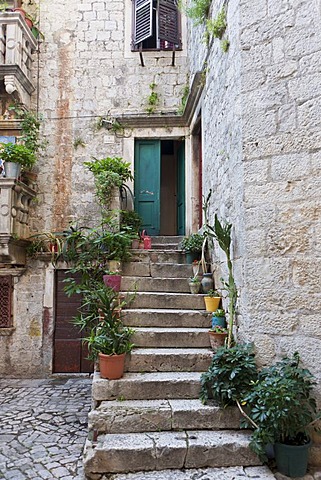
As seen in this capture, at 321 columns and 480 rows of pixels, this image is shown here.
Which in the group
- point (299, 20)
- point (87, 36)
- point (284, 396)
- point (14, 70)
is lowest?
point (284, 396)

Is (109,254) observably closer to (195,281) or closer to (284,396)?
(195,281)

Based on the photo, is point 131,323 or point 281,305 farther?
point 131,323

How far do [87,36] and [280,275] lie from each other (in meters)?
6.00

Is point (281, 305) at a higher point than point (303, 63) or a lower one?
lower

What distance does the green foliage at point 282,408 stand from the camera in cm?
241

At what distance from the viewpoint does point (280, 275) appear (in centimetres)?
292

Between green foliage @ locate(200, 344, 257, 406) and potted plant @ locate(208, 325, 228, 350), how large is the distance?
357mm

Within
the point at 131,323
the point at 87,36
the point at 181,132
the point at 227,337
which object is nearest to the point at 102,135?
the point at 181,132

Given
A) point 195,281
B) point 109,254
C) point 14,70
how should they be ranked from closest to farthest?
point 195,281 → point 109,254 → point 14,70

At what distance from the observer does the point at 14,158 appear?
18.0ft

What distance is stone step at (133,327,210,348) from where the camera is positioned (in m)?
3.49

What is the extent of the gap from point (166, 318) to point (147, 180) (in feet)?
11.3

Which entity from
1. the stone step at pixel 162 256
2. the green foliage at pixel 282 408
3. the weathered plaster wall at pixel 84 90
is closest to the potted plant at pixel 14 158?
the weathered plaster wall at pixel 84 90

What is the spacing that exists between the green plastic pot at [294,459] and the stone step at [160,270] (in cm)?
255
